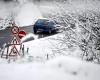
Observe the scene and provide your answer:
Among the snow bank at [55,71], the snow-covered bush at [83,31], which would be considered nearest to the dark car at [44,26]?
the snow-covered bush at [83,31]

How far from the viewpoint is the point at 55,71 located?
5551 millimetres

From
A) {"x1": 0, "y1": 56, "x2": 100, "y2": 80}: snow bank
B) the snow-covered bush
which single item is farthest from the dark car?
{"x1": 0, "y1": 56, "x2": 100, "y2": 80}: snow bank

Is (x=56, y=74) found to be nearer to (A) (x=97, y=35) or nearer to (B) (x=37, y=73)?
(B) (x=37, y=73)

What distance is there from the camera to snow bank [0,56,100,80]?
539 cm

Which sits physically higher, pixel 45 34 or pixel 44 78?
pixel 44 78

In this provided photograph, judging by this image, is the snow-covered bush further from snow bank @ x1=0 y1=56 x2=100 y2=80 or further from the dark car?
the dark car

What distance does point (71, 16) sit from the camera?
8.23 meters

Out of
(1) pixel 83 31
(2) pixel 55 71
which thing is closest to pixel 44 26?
(1) pixel 83 31

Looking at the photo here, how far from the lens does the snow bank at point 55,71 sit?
5391 millimetres

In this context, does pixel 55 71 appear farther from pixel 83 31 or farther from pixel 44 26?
pixel 44 26

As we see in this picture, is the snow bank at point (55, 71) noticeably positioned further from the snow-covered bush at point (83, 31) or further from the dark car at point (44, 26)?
the dark car at point (44, 26)

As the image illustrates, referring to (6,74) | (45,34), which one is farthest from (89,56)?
(45,34)

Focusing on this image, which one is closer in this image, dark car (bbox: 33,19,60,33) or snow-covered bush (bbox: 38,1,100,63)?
snow-covered bush (bbox: 38,1,100,63)

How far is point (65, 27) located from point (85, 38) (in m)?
0.79
